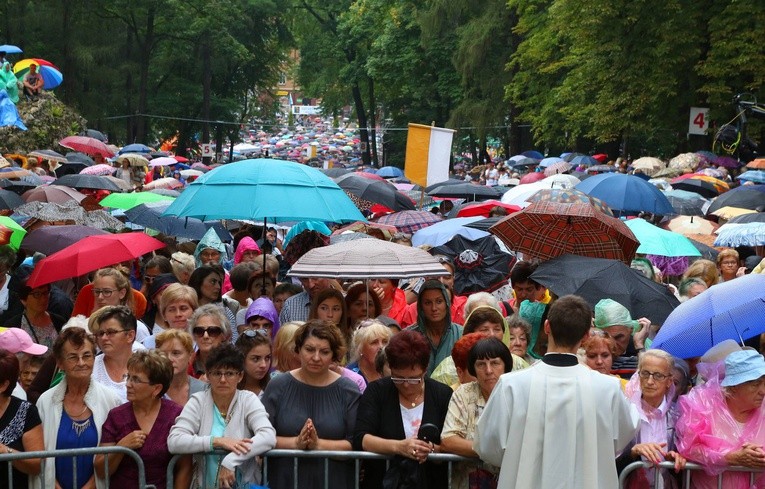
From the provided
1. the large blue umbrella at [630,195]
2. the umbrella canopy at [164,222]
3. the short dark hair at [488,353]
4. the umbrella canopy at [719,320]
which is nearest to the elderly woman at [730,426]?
the umbrella canopy at [719,320]

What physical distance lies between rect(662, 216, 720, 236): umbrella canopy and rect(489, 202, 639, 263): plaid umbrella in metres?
6.00

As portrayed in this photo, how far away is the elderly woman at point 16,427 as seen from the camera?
6.12 meters

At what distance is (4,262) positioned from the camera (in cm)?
993

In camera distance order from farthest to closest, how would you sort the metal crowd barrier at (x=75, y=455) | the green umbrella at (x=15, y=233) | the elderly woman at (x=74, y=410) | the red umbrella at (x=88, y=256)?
the green umbrella at (x=15, y=233) < the red umbrella at (x=88, y=256) < the elderly woman at (x=74, y=410) < the metal crowd barrier at (x=75, y=455)

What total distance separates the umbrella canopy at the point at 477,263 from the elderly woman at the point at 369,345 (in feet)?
13.3

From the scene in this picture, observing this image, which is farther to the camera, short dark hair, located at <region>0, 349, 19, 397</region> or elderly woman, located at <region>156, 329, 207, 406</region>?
elderly woman, located at <region>156, 329, 207, 406</region>

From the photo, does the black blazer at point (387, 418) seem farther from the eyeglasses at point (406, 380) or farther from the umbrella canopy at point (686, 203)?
the umbrella canopy at point (686, 203)

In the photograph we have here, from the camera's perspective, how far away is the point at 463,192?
21.2m

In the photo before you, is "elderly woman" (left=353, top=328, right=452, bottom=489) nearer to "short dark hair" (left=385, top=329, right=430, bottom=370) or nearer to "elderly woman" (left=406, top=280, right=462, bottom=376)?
"short dark hair" (left=385, top=329, right=430, bottom=370)

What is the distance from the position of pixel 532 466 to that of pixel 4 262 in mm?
6094

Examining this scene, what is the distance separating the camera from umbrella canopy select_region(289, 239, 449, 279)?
838 cm

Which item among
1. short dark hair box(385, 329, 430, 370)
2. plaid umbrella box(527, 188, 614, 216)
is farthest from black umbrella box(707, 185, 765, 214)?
short dark hair box(385, 329, 430, 370)

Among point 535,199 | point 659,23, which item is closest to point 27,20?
point 659,23

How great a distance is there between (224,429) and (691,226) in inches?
439
